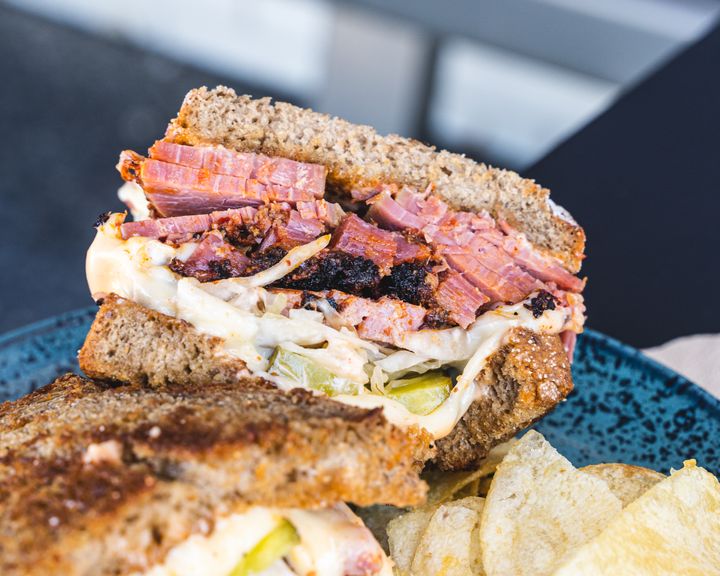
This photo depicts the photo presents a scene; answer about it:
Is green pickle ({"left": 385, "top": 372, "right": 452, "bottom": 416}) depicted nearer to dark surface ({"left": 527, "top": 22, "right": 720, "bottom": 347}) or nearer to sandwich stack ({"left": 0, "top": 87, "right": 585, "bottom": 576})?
sandwich stack ({"left": 0, "top": 87, "right": 585, "bottom": 576})

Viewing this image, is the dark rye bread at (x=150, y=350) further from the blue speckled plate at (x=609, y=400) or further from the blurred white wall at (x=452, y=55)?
the blurred white wall at (x=452, y=55)

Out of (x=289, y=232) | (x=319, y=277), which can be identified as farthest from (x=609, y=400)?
(x=289, y=232)

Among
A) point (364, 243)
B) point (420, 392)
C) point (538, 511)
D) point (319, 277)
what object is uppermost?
point (364, 243)

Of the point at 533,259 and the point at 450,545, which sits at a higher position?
the point at 533,259

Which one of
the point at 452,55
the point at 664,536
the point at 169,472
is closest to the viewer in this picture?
the point at 169,472

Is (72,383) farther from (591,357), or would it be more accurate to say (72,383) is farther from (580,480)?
(591,357)

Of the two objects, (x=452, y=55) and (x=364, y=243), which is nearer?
(x=364, y=243)

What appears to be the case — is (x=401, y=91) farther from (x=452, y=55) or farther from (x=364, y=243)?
(x=364, y=243)

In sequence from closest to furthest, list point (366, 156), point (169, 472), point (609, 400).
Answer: point (169, 472) < point (366, 156) < point (609, 400)
